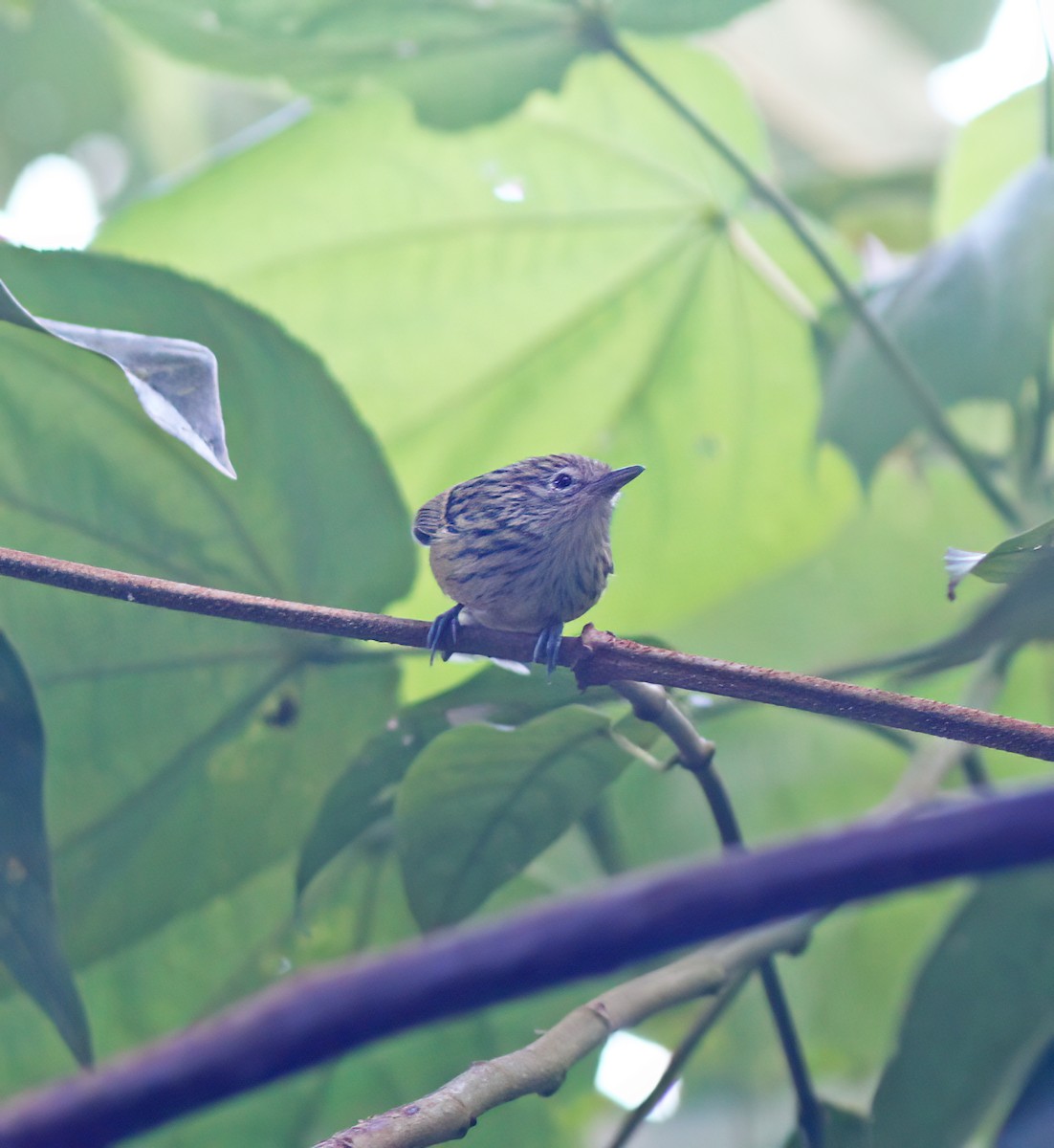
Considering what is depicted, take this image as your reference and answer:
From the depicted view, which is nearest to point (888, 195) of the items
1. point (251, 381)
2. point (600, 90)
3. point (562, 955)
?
point (600, 90)

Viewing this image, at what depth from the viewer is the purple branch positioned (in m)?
0.24

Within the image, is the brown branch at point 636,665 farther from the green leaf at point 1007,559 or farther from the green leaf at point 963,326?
the green leaf at point 963,326

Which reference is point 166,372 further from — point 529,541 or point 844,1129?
point 844,1129

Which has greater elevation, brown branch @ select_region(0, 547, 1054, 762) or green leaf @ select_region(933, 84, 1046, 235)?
green leaf @ select_region(933, 84, 1046, 235)

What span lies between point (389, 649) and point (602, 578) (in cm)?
15

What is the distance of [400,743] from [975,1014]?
0.43 m

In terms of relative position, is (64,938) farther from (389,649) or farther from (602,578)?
(602,578)

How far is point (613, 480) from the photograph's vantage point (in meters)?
0.72

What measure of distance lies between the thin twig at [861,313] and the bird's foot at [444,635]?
42cm

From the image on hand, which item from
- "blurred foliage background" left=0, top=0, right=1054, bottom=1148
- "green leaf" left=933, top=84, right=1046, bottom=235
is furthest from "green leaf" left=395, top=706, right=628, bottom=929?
"green leaf" left=933, top=84, right=1046, bottom=235

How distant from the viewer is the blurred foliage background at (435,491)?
0.74 m

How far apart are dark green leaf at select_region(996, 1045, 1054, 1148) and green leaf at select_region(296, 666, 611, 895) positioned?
31 cm

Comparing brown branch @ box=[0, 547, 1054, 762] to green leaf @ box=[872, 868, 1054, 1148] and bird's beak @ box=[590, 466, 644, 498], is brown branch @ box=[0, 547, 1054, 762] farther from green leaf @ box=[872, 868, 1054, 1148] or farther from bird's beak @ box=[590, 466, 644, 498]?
green leaf @ box=[872, 868, 1054, 1148]

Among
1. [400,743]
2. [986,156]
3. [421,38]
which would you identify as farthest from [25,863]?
[986,156]
